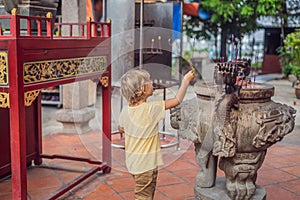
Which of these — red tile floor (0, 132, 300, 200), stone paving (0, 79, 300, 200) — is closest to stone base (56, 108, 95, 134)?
stone paving (0, 79, 300, 200)

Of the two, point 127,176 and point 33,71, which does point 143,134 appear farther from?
point 127,176

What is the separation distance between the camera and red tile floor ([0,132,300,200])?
2791mm

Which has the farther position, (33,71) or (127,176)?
(127,176)

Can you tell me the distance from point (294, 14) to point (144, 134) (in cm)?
958

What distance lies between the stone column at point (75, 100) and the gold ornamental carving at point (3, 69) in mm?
2261

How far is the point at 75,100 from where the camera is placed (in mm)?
4426

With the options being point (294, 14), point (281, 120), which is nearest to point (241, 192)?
point (281, 120)

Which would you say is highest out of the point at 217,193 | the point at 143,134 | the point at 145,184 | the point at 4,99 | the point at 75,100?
the point at 4,99

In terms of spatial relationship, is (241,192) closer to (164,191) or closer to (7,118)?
(164,191)

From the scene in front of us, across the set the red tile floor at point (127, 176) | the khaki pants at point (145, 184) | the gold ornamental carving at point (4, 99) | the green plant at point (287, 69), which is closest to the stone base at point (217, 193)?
the red tile floor at point (127, 176)

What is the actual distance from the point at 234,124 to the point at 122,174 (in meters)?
1.38

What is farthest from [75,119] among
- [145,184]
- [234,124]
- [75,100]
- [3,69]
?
[234,124]

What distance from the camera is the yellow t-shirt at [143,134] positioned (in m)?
1.97

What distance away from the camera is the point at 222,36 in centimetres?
1005
